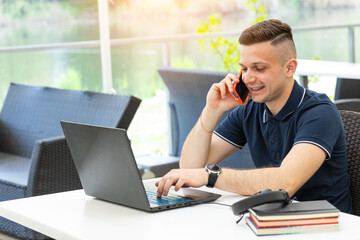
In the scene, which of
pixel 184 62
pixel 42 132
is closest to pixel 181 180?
pixel 42 132

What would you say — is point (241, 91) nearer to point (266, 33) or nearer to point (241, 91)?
point (241, 91)

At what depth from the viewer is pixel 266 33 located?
85.3 inches

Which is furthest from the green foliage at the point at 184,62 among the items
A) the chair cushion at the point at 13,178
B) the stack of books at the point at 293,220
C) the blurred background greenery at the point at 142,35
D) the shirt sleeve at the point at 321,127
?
the stack of books at the point at 293,220

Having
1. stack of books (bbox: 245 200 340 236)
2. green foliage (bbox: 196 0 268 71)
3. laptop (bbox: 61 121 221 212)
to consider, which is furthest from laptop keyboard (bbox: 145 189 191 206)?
green foliage (bbox: 196 0 268 71)

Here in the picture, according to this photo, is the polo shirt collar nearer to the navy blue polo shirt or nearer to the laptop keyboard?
the navy blue polo shirt

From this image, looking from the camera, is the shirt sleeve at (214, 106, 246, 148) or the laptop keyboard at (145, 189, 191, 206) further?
the shirt sleeve at (214, 106, 246, 148)

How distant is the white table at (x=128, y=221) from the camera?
5.14ft

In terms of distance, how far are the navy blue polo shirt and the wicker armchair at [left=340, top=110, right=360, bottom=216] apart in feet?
0.08

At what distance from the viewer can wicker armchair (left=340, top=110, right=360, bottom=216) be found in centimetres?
212

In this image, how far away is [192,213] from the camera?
69.3 inches

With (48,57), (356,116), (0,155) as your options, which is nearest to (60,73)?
(48,57)

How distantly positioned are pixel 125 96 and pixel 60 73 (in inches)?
406

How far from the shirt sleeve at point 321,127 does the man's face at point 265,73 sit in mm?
126

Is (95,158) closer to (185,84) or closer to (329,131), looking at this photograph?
(329,131)
